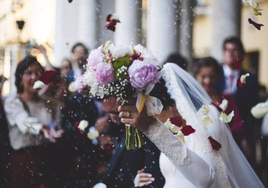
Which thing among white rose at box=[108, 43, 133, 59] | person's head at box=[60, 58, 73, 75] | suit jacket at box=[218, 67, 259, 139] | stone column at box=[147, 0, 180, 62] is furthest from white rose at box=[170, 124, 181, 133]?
person's head at box=[60, 58, 73, 75]

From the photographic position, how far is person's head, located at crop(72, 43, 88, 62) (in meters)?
7.40

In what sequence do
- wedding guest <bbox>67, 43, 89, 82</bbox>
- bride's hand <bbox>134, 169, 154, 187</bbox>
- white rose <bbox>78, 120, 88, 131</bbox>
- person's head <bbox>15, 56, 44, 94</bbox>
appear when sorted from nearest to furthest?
bride's hand <bbox>134, 169, 154, 187</bbox> → white rose <bbox>78, 120, 88, 131</bbox> → person's head <bbox>15, 56, 44, 94</bbox> → wedding guest <bbox>67, 43, 89, 82</bbox>

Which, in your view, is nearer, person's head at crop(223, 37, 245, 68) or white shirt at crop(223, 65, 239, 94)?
white shirt at crop(223, 65, 239, 94)

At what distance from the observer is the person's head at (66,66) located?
24.6 ft

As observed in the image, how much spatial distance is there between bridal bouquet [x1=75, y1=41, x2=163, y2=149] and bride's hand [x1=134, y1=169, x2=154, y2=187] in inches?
52.2

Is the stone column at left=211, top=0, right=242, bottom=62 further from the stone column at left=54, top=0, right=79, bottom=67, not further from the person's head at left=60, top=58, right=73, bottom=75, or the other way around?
the person's head at left=60, top=58, right=73, bottom=75

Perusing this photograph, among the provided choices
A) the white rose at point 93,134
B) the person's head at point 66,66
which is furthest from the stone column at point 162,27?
the white rose at point 93,134

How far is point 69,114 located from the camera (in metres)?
7.11

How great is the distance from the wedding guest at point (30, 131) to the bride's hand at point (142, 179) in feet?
4.86

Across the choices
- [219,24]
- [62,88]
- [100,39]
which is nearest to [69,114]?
[62,88]

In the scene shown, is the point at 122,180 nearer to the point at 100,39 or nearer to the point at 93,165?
the point at 93,165

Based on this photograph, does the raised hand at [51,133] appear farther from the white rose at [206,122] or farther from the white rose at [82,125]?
the white rose at [206,122]

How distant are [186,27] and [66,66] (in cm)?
197

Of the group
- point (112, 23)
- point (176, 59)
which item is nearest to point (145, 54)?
point (112, 23)
